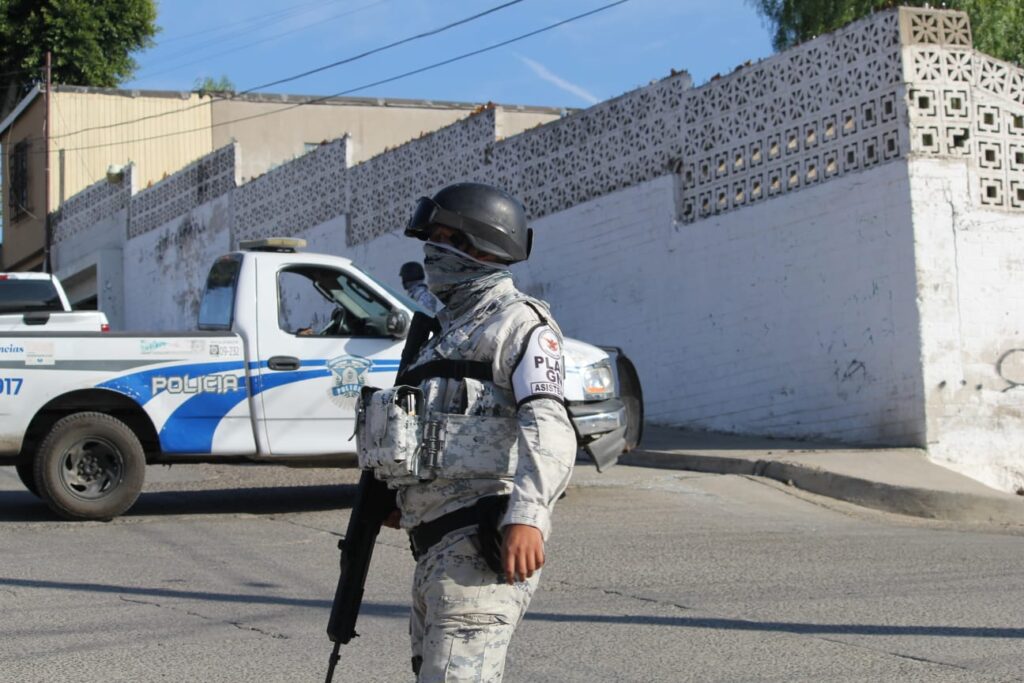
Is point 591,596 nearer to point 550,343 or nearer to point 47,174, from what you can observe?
point 550,343

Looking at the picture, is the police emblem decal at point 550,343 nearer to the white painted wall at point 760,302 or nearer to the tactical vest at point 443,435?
the tactical vest at point 443,435

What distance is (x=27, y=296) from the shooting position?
1698 centimetres

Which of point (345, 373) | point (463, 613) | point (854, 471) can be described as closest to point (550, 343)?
point (463, 613)

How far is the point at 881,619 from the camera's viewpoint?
22.3 feet

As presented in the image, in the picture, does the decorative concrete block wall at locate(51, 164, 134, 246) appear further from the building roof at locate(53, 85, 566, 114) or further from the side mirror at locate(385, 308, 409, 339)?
the side mirror at locate(385, 308, 409, 339)

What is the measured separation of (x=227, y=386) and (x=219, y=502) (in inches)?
72.7

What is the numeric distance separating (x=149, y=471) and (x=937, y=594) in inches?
338

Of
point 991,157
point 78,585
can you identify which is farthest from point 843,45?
point 78,585

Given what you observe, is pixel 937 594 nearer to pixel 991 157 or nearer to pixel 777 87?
pixel 991 157

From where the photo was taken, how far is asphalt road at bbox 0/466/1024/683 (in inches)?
233

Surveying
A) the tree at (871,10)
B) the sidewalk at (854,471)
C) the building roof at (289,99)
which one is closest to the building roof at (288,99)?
the building roof at (289,99)

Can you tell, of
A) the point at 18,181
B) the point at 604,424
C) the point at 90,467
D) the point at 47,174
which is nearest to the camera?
the point at 604,424

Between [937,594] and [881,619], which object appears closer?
[881,619]

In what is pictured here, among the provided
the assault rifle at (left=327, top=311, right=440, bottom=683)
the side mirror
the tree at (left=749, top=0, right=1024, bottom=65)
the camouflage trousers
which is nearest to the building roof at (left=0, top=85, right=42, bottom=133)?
the tree at (left=749, top=0, right=1024, bottom=65)
